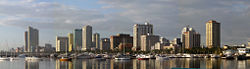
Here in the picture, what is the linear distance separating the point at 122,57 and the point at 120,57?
1.08m

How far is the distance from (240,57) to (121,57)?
64072 millimetres

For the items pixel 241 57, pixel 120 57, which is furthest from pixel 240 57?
pixel 120 57

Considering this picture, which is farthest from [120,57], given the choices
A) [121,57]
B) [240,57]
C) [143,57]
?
[240,57]

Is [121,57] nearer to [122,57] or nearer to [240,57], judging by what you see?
[122,57]

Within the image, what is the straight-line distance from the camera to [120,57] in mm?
191375

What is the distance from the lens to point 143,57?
198625mm

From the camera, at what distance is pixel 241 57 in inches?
7510

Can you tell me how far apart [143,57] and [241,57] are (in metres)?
52.9

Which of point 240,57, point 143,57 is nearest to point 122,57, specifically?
point 143,57

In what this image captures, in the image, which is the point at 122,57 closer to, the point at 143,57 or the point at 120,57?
the point at 120,57

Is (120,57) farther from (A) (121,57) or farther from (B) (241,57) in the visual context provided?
(B) (241,57)

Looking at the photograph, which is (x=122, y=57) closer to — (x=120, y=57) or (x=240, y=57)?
(x=120, y=57)

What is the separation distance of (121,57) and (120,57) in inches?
21.3

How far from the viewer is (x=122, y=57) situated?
7534 inches
